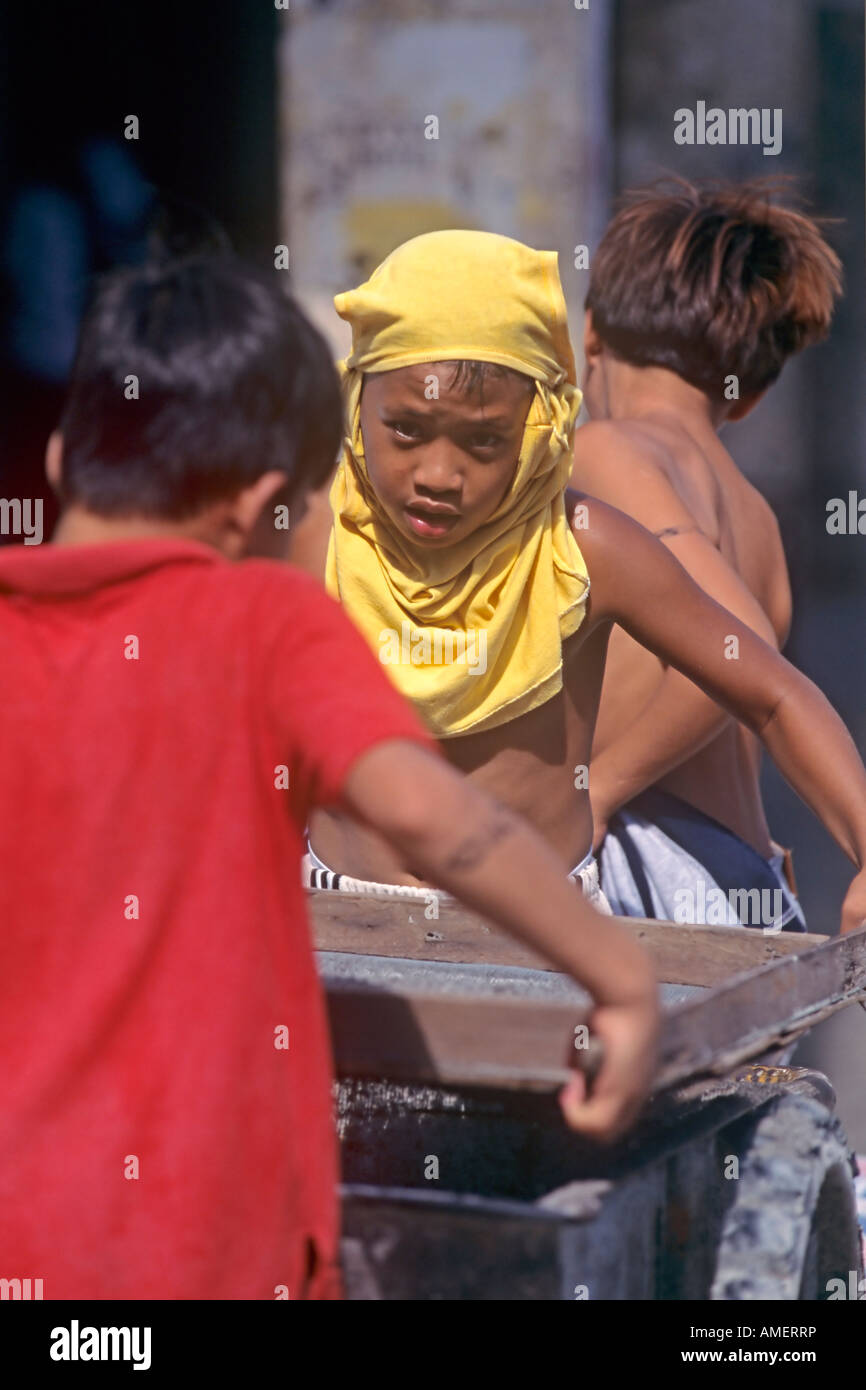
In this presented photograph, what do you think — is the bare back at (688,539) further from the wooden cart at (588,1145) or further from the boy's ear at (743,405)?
the wooden cart at (588,1145)

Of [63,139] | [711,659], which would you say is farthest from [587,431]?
[63,139]

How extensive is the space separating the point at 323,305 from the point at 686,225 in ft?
7.30

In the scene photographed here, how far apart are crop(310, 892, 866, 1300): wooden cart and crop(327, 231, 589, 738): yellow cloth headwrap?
18.8 inches

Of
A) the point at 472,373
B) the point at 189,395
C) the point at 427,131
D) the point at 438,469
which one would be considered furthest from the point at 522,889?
the point at 427,131

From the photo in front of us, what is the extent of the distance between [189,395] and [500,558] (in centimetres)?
122

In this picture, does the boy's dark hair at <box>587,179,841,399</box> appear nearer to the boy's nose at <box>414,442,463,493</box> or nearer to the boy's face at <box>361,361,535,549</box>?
the boy's face at <box>361,361,535,549</box>

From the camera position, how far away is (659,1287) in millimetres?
1928

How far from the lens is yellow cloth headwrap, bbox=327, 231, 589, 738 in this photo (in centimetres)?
261

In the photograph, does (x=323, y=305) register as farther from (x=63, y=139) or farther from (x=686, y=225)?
(x=686, y=225)

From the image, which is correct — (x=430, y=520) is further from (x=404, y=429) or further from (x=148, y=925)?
(x=148, y=925)

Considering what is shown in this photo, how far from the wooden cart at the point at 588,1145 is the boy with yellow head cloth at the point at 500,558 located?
38cm

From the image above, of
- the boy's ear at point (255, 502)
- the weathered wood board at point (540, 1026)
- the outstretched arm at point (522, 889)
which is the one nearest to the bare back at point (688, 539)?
the weathered wood board at point (540, 1026)

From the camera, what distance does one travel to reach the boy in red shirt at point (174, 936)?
58.3 inches

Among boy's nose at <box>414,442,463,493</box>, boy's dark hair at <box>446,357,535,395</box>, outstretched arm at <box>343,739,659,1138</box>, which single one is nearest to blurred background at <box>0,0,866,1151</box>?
boy's dark hair at <box>446,357,535,395</box>
